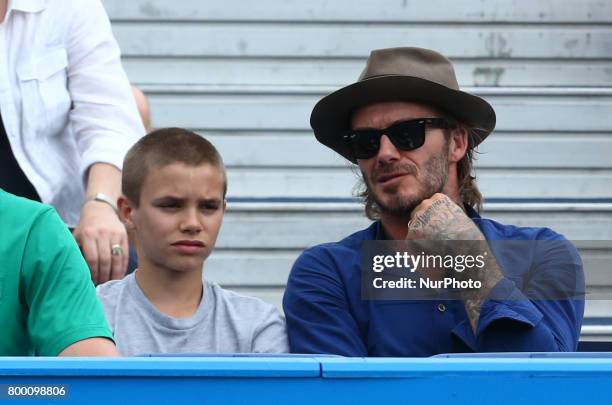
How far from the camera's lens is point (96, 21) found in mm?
2977

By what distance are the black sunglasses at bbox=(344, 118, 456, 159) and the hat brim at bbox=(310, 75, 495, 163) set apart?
7 cm

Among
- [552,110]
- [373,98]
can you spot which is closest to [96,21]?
[373,98]

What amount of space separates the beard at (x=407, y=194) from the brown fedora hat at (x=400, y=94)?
5.8 inches

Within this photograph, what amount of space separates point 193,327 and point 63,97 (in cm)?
74

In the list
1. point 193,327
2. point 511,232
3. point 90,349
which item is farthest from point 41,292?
point 511,232

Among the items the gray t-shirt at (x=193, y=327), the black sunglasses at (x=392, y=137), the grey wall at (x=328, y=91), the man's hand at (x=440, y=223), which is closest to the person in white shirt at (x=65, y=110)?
the gray t-shirt at (x=193, y=327)

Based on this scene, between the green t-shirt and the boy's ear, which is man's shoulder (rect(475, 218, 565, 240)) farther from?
the green t-shirt

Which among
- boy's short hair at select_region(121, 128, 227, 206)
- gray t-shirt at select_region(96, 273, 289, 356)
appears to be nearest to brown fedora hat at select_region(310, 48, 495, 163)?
boy's short hair at select_region(121, 128, 227, 206)

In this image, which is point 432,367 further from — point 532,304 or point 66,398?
point 532,304

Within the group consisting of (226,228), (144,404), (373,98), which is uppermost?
(373,98)

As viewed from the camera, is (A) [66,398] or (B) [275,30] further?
(B) [275,30]

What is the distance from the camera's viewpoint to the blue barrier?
4.36ft

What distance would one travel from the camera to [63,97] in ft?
9.48

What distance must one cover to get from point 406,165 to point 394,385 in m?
1.16
